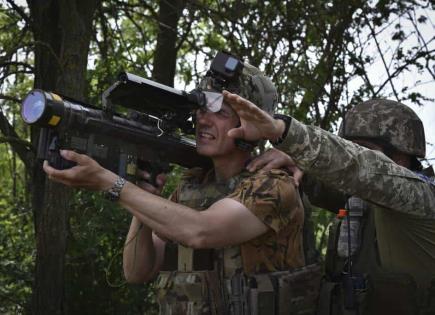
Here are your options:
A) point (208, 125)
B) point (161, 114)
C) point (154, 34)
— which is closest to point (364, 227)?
point (208, 125)

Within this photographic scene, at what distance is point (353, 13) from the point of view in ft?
23.8

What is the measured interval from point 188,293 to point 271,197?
0.56m

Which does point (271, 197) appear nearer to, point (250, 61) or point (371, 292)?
point (371, 292)

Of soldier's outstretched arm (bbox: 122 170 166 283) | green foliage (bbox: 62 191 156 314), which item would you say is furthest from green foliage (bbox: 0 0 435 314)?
soldier's outstretched arm (bbox: 122 170 166 283)

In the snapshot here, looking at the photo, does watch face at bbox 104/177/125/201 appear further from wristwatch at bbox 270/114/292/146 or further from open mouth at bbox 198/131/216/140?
wristwatch at bbox 270/114/292/146

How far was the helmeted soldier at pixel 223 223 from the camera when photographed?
2.95 meters

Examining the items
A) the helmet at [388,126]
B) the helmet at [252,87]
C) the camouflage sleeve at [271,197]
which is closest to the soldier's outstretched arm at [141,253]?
the camouflage sleeve at [271,197]

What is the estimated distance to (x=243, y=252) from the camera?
311cm

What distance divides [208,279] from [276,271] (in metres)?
0.28

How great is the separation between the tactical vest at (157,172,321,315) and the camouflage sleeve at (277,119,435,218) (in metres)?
0.51

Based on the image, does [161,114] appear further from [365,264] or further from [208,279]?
[365,264]

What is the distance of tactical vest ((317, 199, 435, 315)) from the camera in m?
3.38

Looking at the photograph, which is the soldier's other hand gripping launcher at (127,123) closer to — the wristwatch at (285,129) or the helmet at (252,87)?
the helmet at (252,87)

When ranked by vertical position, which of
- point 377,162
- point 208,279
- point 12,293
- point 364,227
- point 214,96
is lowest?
point 12,293
